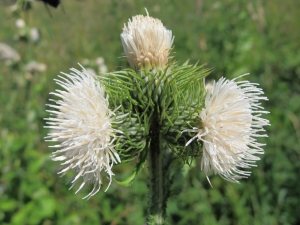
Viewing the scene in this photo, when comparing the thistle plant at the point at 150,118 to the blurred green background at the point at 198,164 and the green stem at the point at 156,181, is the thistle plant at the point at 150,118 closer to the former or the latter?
the green stem at the point at 156,181

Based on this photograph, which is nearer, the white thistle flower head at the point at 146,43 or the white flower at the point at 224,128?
the white flower at the point at 224,128

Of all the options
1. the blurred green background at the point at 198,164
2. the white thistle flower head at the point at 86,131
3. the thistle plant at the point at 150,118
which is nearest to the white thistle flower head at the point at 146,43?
the thistle plant at the point at 150,118

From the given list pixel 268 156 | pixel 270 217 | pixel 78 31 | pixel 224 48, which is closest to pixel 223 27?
pixel 224 48

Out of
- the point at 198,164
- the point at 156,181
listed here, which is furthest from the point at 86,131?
the point at 198,164

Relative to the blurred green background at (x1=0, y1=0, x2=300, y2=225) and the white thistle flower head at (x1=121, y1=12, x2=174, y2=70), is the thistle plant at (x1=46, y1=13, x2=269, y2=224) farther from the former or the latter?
the blurred green background at (x1=0, y1=0, x2=300, y2=225)

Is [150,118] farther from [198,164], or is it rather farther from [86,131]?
[198,164]

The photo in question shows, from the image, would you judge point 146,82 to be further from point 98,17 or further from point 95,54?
point 98,17

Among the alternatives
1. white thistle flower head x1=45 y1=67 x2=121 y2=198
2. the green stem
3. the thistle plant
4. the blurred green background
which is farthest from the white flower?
the blurred green background

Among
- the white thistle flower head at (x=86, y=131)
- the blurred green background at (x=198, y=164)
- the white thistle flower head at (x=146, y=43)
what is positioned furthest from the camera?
the blurred green background at (x=198, y=164)
